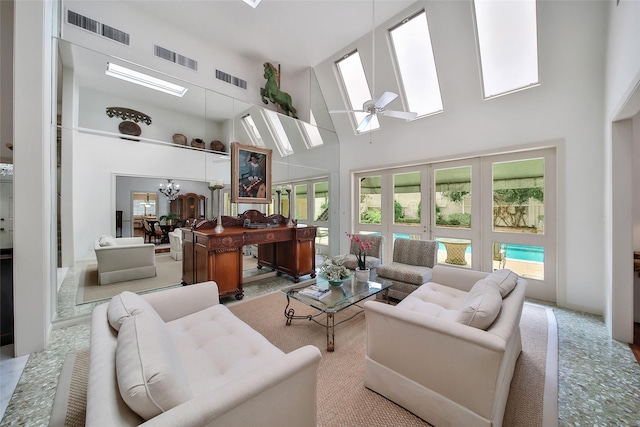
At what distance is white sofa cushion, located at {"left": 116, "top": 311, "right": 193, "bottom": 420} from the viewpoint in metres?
0.80

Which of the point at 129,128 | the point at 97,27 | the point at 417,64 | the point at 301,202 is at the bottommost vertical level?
the point at 301,202

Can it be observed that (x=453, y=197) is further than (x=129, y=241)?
Yes

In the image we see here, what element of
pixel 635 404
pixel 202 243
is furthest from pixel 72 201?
pixel 635 404

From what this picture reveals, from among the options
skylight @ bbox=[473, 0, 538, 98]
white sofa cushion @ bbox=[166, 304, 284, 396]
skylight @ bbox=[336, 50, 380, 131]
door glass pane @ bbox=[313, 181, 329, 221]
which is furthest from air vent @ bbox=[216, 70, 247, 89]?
white sofa cushion @ bbox=[166, 304, 284, 396]

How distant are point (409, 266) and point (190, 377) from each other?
9.84ft

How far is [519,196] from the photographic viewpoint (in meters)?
3.66

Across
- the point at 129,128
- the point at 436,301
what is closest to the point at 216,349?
the point at 436,301

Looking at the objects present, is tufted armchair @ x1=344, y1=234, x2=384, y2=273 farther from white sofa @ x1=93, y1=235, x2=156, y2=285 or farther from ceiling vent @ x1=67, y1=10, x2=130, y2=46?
ceiling vent @ x1=67, y1=10, x2=130, y2=46

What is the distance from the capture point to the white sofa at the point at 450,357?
128cm

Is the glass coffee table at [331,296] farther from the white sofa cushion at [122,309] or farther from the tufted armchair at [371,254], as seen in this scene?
the white sofa cushion at [122,309]

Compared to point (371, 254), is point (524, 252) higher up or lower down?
higher up

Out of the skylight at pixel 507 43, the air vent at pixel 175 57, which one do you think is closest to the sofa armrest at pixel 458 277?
the skylight at pixel 507 43

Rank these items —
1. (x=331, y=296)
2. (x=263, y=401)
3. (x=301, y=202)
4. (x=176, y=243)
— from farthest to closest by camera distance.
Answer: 1. (x=301, y=202)
2. (x=176, y=243)
3. (x=331, y=296)
4. (x=263, y=401)

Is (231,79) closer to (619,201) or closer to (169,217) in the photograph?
(169,217)
